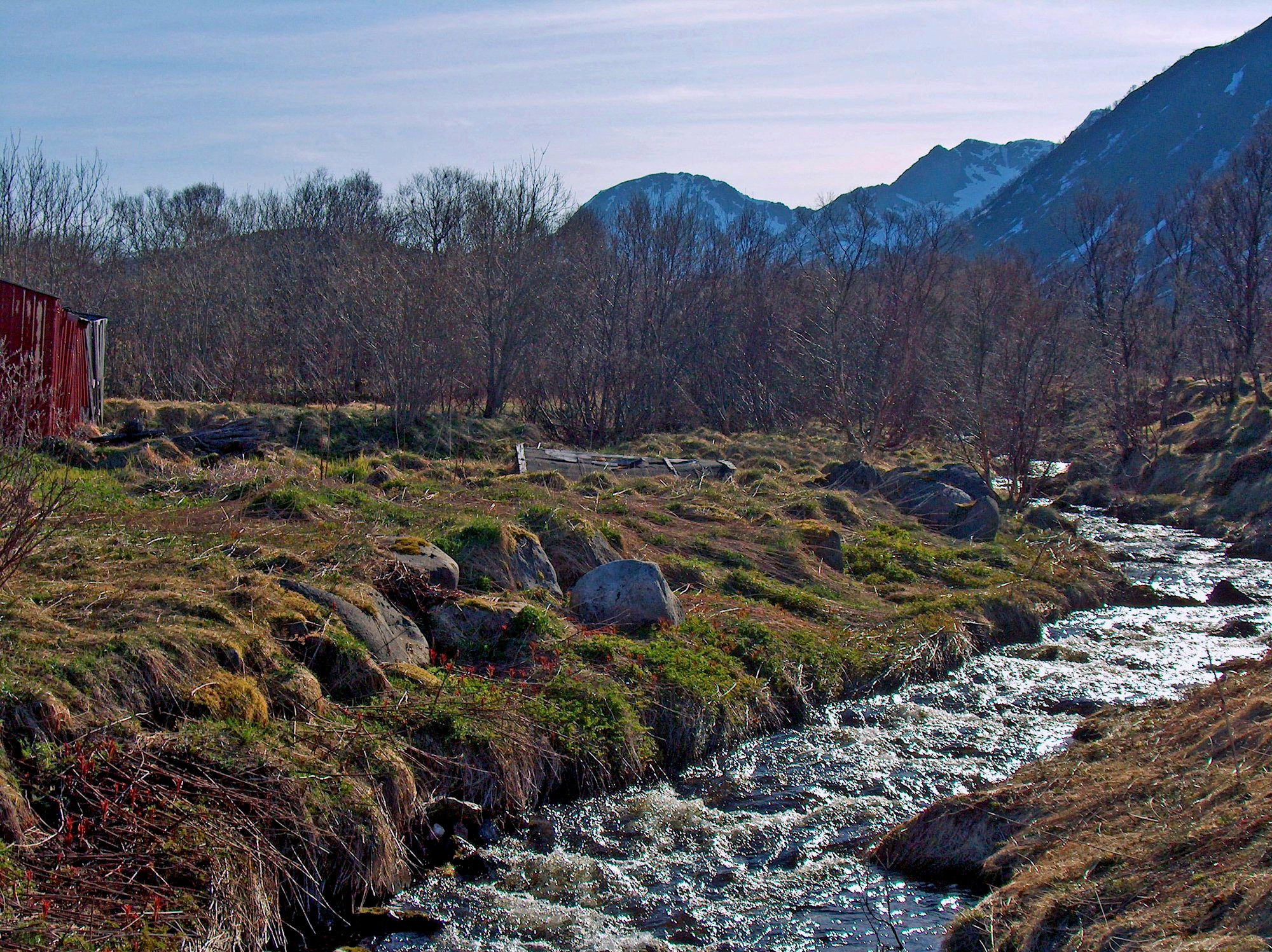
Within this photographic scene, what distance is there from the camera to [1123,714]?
8555 millimetres

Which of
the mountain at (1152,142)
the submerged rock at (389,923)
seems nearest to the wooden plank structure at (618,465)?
the submerged rock at (389,923)

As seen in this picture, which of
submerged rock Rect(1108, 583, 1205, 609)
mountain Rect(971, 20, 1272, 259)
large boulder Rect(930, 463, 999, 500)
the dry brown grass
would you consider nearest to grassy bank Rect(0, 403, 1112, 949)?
submerged rock Rect(1108, 583, 1205, 609)

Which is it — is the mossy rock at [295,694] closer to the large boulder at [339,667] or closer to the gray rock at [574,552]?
the large boulder at [339,667]

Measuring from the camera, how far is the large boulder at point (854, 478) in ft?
61.2

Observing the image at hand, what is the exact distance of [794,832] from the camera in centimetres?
718

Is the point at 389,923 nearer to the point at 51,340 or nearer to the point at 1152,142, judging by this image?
the point at 51,340

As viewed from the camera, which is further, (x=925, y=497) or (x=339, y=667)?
(x=925, y=497)

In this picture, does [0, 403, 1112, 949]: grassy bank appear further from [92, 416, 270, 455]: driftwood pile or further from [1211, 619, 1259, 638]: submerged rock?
[1211, 619, 1259, 638]: submerged rock

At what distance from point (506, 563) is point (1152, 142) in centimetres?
13435

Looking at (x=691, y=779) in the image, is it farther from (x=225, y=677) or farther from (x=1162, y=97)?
(x=1162, y=97)

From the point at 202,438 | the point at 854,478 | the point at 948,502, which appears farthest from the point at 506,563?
the point at 854,478

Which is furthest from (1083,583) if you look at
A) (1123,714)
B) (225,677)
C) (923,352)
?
(923,352)

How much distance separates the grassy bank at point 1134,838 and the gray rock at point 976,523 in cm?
873

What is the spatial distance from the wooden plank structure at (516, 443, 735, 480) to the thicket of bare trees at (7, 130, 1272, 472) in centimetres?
406
